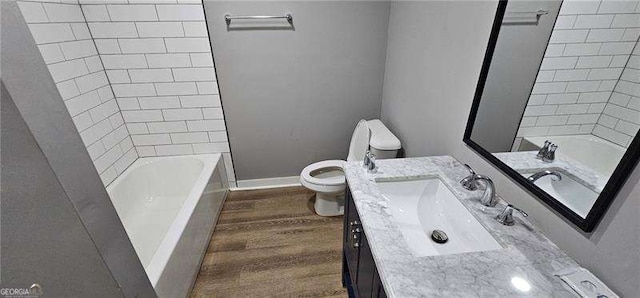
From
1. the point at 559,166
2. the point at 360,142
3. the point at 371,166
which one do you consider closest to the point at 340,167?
the point at 360,142

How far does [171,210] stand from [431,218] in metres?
1.96

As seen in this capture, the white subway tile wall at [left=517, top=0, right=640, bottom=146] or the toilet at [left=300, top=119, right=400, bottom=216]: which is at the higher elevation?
the white subway tile wall at [left=517, top=0, right=640, bottom=146]

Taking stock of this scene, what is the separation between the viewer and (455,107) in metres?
1.28

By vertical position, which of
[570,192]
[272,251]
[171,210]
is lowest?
[272,251]

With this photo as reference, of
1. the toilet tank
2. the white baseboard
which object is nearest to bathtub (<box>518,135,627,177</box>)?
the toilet tank

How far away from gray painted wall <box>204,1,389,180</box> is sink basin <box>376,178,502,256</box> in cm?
125

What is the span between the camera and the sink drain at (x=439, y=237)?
3.36 ft

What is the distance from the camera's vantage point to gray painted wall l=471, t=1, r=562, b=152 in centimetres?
85

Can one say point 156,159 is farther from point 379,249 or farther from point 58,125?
point 379,249

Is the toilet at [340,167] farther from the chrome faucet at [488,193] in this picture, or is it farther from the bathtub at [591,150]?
the bathtub at [591,150]

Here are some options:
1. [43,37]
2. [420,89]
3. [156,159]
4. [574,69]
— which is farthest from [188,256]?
[574,69]

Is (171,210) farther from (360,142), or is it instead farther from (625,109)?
(625,109)

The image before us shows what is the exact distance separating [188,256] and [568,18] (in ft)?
6.56

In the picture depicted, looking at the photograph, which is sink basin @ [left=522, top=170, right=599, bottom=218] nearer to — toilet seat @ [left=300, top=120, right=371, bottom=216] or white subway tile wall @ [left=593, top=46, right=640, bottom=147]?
white subway tile wall @ [left=593, top=46, right=640, bottom=147]
